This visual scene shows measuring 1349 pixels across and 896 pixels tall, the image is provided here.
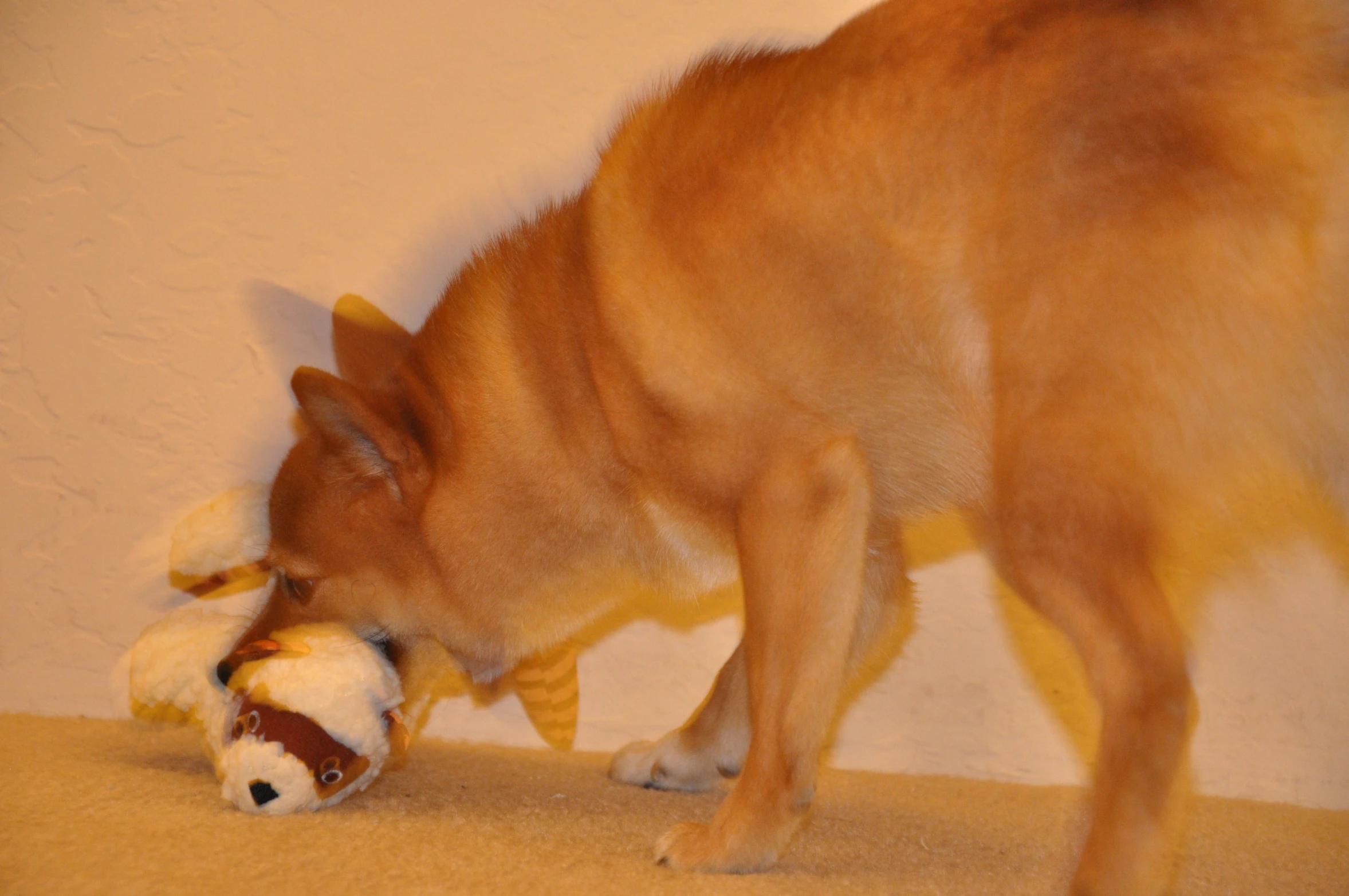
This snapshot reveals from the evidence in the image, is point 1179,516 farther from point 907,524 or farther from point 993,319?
point 907,524

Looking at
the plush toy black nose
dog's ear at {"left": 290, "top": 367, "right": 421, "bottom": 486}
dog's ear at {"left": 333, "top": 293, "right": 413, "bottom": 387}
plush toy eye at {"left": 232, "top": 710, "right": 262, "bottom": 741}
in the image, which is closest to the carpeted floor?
the plush toy black nose

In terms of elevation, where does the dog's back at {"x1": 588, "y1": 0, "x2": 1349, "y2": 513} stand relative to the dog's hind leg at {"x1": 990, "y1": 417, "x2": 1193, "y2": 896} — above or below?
above

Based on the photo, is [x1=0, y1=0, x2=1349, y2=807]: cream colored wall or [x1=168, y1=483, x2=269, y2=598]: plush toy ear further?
[x1=0, y1=0, x2=1349, y2=807]: cream colored wall

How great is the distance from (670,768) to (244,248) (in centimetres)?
163

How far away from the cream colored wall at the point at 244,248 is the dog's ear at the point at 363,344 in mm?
436

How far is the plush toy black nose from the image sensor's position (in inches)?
68.0

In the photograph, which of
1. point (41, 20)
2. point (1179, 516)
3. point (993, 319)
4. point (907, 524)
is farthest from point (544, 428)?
point (41, 20)

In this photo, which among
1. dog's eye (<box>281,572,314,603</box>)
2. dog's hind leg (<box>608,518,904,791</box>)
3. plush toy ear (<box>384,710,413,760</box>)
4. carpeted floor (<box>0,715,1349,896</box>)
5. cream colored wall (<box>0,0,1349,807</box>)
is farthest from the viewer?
cream colored wall (<box>0,0,1349,807</box>)

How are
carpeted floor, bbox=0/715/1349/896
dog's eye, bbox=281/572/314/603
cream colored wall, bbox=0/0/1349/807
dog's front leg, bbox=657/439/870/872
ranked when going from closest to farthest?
carpeted floor, bbox=0/715/1349/896, dog's front leg, bbox=657/439/870/872, dog's eye, bbox=281/572/314/603, cream colored wall, bbox=0/0/1349/807

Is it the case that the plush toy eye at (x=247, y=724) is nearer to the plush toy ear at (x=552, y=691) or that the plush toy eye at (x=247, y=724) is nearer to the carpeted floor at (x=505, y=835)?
the carpeted floor at (x=505, y=835)

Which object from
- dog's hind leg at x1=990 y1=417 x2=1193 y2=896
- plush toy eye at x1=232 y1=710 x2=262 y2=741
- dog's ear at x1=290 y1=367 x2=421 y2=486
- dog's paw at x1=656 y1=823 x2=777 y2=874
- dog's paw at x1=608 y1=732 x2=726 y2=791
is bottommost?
dog's paw at x1=608 y1=732 x2=726 y2=791

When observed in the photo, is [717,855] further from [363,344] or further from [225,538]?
[363,344]

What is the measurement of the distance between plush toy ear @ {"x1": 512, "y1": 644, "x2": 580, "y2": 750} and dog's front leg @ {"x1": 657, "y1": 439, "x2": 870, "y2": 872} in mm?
797

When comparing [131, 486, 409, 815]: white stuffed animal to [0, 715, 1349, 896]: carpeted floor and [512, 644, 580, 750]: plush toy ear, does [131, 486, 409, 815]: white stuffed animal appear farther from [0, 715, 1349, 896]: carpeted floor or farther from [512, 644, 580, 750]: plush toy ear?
[512, 644, 580, 750]: plush toy ear
